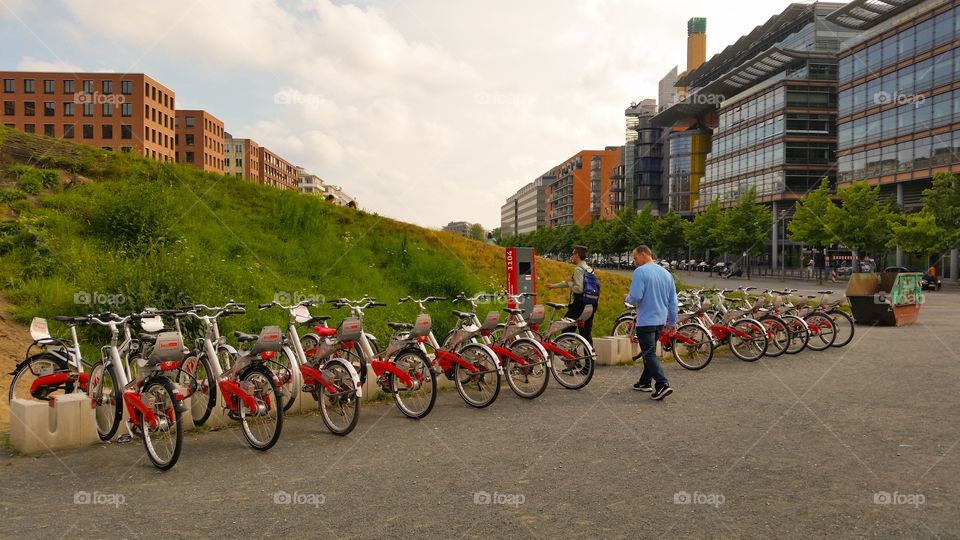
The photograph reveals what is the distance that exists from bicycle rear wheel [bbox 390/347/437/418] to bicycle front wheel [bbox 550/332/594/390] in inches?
83.0

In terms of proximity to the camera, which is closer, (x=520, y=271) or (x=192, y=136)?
(x=520, y=271)

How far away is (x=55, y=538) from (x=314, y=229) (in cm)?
1575

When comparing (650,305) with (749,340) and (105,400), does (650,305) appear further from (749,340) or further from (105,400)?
(105,400)

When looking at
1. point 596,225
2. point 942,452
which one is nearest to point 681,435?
point 942,452

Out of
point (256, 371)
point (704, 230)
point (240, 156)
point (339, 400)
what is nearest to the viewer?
point (256, 371)

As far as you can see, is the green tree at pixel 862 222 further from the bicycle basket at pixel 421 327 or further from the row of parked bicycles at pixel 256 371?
the bicycle basket at pixel 421 327

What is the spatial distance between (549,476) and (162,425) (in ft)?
10.2

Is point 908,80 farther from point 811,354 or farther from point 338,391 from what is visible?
point 338,391

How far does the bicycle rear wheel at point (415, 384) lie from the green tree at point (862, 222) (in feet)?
139

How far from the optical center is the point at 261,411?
6.09m

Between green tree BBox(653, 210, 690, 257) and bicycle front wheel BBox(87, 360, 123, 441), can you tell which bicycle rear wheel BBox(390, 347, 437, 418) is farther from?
A: green tree BBox(653, 210, 690, 257)

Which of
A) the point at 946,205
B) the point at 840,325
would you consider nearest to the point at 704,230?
the point at 946,205

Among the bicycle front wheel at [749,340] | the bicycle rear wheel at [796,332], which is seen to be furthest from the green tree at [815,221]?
the bicycle front wheel at [749,340]

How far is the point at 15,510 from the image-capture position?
4.70 metres
